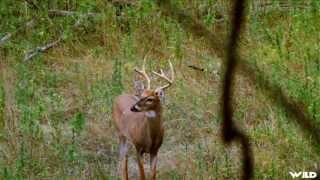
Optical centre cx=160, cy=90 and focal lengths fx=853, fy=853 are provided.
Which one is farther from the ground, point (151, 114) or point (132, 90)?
point (151, 114)

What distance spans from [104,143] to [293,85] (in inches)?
54.3

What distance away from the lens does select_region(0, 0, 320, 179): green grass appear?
17.6ft

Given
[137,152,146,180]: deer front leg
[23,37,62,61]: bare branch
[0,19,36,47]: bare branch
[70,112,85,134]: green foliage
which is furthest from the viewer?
[0,19,36,47]: bare branch

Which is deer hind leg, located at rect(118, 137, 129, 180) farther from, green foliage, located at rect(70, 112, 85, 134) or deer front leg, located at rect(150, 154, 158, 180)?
green foliage, located at rect(70, 112, 85, 134)

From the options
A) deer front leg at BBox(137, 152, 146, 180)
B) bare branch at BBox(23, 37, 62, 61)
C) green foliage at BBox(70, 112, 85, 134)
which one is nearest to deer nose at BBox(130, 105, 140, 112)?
deer front leg at BBox(137, 152, 146, 180)

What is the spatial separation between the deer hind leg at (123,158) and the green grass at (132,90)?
0.28ft

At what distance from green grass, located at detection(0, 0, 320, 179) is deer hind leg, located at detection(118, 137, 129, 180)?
3.3 inches

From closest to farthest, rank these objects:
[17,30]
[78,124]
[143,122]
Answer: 1. [143,122]
2. [78,124]
3. [17,30]

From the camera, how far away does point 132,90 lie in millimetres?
6312

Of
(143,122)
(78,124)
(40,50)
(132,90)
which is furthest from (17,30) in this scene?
(143,122)

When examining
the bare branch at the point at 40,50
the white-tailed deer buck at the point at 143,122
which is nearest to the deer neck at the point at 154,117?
the white-tailed deer buck at the point at 143,122

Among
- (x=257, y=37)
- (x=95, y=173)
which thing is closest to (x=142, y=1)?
(x=257, y=37)

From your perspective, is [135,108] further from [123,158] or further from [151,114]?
[123,158]

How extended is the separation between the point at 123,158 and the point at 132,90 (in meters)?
1.02
